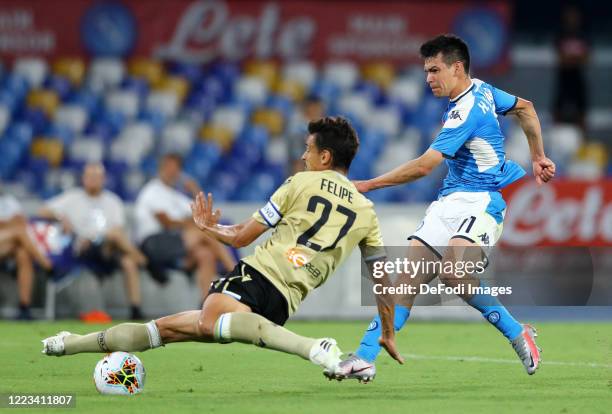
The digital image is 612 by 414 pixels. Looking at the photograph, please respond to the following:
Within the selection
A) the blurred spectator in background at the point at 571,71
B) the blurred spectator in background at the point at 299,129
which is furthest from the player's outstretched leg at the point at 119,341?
the blurred spectator in background at the point at 571,71

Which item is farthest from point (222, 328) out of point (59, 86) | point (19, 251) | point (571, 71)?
point (571, 71)

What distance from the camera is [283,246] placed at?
652 centimetres

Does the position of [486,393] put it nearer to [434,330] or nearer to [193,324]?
[193,324]

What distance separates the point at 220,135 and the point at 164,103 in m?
1.07

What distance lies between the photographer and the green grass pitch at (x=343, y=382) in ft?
19.9

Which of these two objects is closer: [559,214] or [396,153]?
[559,214]

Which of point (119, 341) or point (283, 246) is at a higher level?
point (283, 246)

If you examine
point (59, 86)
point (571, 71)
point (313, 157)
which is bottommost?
point (313, 157)

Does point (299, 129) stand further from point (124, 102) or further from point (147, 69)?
point (147, 69)

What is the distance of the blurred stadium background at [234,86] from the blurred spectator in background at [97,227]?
325cm

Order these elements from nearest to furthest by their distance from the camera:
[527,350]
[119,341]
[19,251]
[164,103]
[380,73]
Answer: [119,341], [527,350], [19,251], [164,103], [380,73]

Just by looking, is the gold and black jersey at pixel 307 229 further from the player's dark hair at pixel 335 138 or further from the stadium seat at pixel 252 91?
the stadium seat at pixel 252 91

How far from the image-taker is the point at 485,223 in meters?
7.47

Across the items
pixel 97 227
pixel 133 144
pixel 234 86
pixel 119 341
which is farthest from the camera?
pixel 234 86
